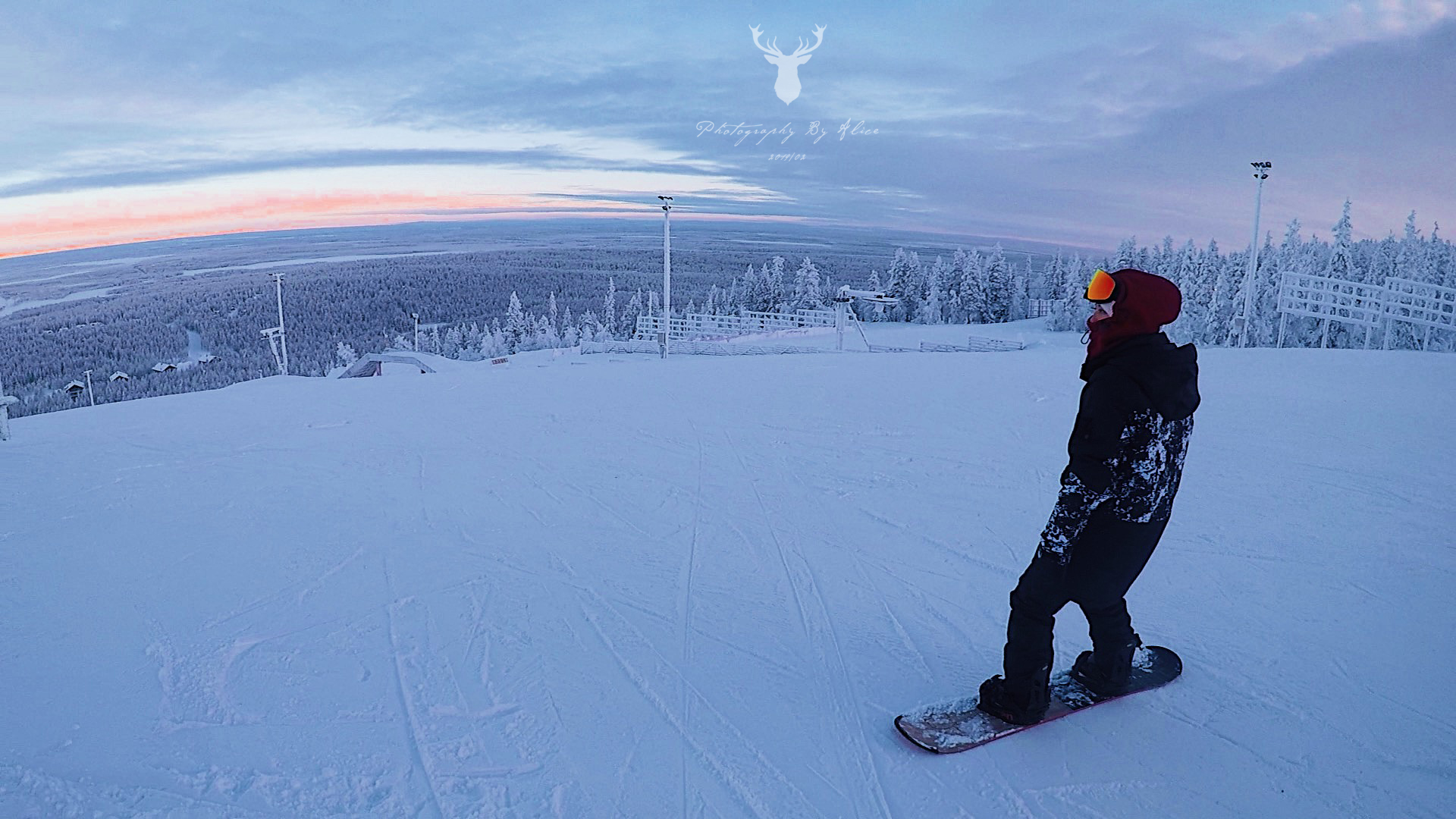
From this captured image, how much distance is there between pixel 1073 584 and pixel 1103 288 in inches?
46.5

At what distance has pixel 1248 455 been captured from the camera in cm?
776

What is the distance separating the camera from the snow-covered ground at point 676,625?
2.98 meters

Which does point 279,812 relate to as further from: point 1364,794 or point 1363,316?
point 1363,316

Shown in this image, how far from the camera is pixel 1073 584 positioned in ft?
10.3

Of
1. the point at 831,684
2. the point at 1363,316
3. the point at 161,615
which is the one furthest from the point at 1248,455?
the point at 1363,316

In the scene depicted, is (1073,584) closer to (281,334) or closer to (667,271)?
(667,271)

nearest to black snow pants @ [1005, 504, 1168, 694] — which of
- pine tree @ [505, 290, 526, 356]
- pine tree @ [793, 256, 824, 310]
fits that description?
pine tree @ [793, 256, 824, 310]

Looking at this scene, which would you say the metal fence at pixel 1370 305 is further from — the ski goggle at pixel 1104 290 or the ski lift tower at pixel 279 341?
the ski lift tower at pixel 279 341

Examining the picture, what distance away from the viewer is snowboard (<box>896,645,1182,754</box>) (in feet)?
10.4

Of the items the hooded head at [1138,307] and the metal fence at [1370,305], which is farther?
the metal fence at [1370,305]

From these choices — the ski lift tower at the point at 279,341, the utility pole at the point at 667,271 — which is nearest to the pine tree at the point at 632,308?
the ski lift tower at the point at 279,341

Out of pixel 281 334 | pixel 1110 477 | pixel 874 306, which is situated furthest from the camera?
pixel 874 306

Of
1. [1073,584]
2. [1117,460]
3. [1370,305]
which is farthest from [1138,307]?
[1370,305]

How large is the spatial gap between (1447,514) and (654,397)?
341 inches
